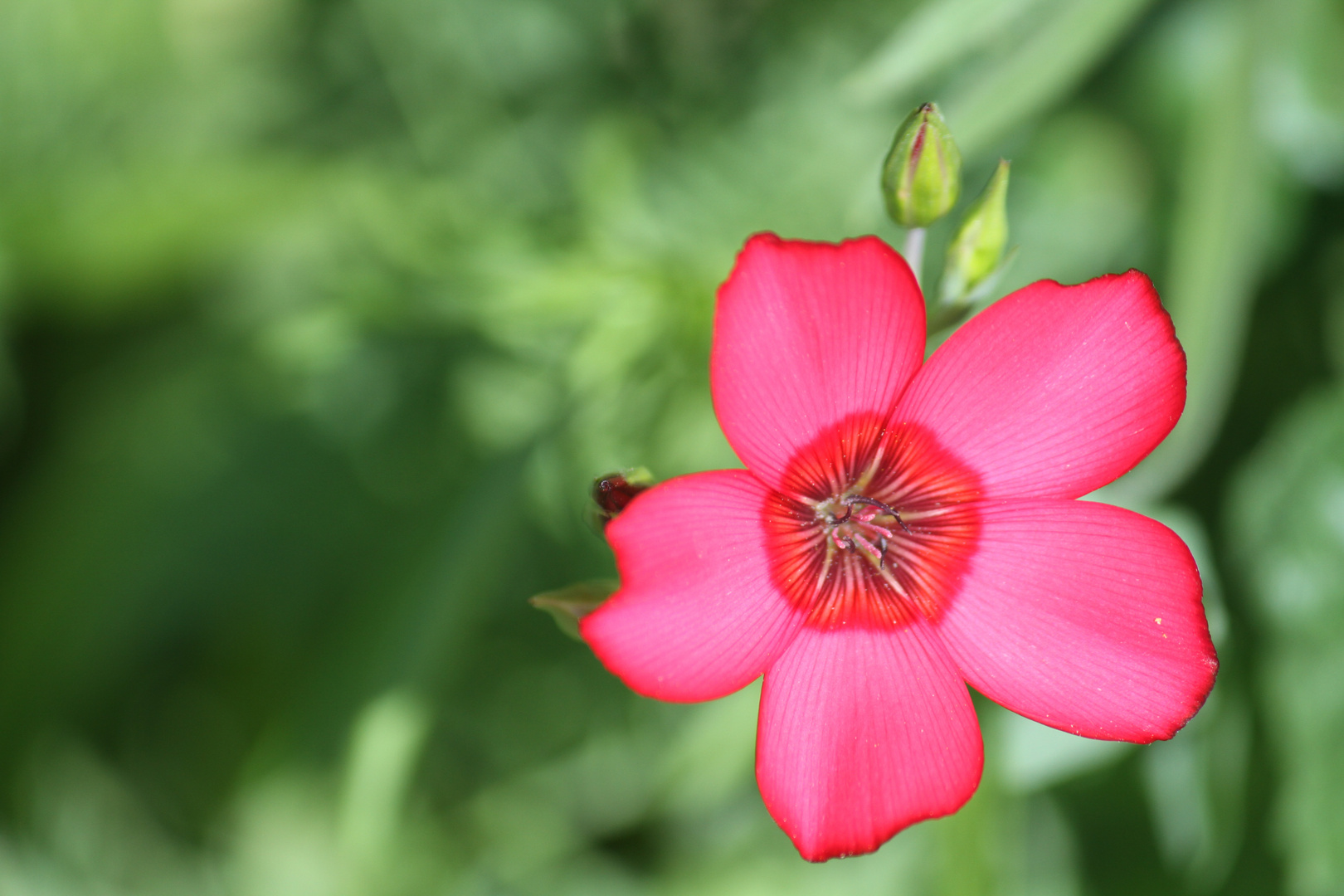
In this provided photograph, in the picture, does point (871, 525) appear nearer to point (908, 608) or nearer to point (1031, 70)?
point (908, 608)

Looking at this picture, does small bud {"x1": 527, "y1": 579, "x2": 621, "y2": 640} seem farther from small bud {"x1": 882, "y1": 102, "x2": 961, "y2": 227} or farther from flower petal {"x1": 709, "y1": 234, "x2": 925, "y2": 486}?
small bud {"x1": 882, "y1": 102, "x2": 961, "y2": 227}

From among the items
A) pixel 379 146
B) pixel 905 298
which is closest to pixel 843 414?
pixel 905 298

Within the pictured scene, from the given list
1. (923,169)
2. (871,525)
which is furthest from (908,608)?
(923,169)

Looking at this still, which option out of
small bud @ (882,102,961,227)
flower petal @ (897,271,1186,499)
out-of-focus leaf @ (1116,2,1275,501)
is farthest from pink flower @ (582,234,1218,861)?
out-of-focus leaf @ (1116,2,1275,501)

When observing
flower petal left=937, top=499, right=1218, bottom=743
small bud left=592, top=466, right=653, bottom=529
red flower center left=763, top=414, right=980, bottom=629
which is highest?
small bud left=592, top=466, right=653, bottom=529

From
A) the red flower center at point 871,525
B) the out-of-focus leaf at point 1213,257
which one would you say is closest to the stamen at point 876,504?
the red flower center at point 871,525
